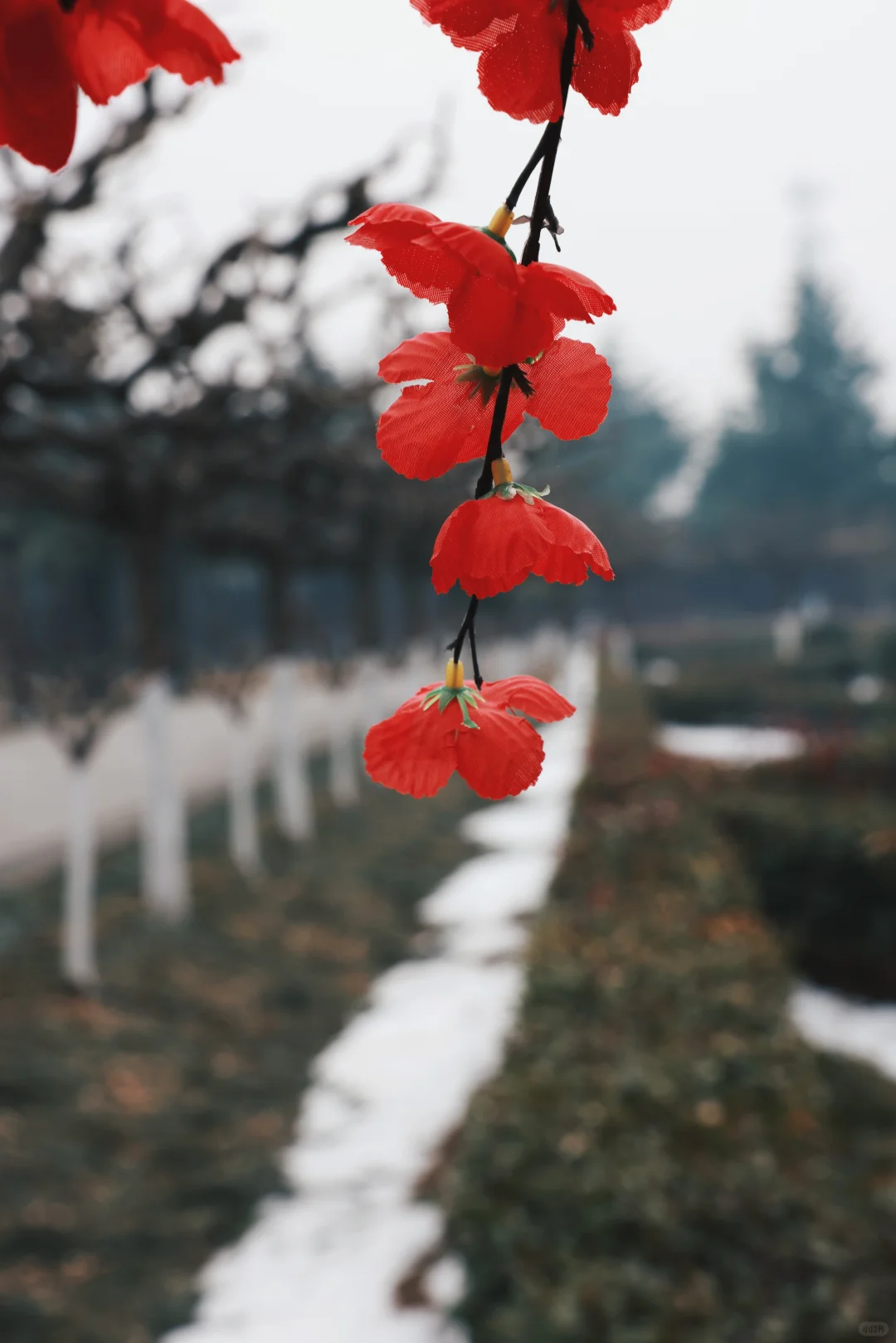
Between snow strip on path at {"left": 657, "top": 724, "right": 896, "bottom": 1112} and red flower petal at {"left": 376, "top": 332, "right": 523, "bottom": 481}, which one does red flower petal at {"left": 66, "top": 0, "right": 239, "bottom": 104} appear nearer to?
red flower petal at {"left": 376, "top": 332, "right": 523, "bottom": 481}

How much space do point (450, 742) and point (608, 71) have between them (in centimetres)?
28

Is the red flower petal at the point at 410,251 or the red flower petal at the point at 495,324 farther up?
the red flower petal at the point at 410,251

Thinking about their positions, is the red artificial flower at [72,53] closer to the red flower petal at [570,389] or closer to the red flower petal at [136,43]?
the red flower petal at [136,43]

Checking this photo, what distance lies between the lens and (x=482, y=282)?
387 mm

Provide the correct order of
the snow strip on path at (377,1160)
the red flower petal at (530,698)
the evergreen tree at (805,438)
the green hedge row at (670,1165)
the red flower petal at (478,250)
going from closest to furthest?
the red flower petal at (478,250) < the red flower petal at (530,698) < the green hedge row at (670,1165) < the snow strip on path at (377,1160) < the evergreen tree at (805,438)

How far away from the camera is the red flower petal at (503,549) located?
0.42 metres

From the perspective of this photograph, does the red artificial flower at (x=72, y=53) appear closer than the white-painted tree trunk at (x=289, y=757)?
Yes

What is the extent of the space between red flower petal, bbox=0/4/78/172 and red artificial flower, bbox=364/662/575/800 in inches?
9.7

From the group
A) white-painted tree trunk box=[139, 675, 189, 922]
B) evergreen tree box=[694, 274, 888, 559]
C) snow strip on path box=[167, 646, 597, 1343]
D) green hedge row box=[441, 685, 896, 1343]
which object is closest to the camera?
green hedge row box=[441, 685, 896, 1343]

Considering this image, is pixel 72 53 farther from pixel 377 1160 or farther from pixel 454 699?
pixel 377 1160

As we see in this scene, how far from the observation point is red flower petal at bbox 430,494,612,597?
42cm

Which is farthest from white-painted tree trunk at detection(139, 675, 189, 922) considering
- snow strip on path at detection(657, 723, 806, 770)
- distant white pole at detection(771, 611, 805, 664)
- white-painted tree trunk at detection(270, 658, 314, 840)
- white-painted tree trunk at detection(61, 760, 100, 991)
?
distant white pole at detection(771, 611, 805, 664)

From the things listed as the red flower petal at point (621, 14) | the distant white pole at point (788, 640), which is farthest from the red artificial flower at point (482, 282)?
the distant white pole at point (788, 640)

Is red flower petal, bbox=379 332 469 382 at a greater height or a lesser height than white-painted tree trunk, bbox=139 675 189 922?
greater
